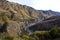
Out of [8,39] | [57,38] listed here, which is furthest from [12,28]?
[8,39]

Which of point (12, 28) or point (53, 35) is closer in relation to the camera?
point (53, 35)

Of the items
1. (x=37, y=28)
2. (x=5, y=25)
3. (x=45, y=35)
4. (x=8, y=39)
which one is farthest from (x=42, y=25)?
(x=8, y=39)

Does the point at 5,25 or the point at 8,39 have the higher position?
the point at 8,39

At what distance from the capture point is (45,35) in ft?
230

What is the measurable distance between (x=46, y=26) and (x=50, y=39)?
43.6 metres

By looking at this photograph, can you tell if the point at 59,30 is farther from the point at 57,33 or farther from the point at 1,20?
the point at 1,20

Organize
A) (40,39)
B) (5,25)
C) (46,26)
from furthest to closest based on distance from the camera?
(46,26) < (5,25) < (40,39)

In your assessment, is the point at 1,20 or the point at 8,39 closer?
the point at 8,39

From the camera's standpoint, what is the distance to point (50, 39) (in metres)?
64.4

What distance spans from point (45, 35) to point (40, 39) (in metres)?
2.84

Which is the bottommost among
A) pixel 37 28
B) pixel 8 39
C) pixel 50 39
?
pixel 37 28

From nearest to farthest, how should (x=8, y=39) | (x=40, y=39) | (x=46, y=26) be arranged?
(x=8, y=39) → (x=40, y=39) → (x=46, y=26)

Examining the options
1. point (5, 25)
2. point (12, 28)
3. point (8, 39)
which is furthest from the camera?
point (12, 28)

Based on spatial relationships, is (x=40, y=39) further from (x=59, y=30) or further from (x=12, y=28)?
(x=12, y=28)
